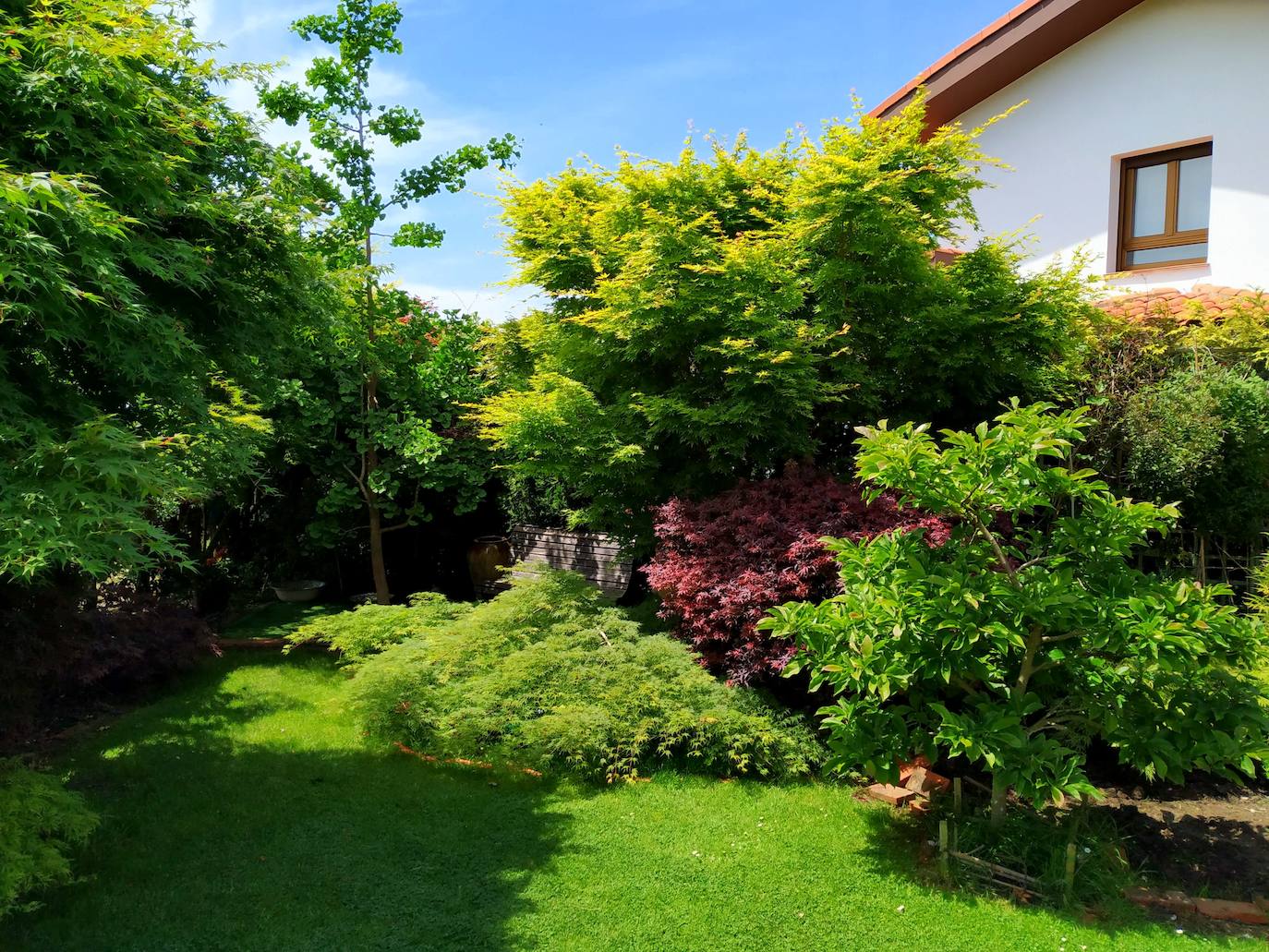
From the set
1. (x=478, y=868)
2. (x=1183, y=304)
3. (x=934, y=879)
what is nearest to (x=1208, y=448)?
(x=1183, y=304)

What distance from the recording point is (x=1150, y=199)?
32.3ft

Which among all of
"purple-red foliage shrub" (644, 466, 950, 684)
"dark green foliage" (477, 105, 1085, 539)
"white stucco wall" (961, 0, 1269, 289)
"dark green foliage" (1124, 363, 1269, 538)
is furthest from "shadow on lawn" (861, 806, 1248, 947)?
"white stucco wall" (961, 0, 1269, 289)

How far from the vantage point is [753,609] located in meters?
6.27

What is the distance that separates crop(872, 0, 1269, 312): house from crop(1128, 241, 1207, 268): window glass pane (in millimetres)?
14

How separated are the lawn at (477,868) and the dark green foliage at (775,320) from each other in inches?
117

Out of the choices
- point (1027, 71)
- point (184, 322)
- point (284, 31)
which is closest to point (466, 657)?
point (184, 322)

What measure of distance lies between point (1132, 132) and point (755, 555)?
23.9 ft

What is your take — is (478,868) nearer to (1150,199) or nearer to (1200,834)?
(1200,834)

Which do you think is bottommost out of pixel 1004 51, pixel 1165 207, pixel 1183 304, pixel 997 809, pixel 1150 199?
pixel 997 809

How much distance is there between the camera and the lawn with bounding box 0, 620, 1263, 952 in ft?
13.3

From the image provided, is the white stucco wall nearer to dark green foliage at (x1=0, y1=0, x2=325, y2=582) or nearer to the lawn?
the lawn

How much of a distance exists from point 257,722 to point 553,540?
4793 mm

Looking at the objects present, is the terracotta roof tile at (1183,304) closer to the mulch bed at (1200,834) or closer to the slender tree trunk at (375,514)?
the mulch bed at (1200,834)

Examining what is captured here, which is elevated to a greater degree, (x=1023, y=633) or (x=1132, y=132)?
(x=1132, y=132)
